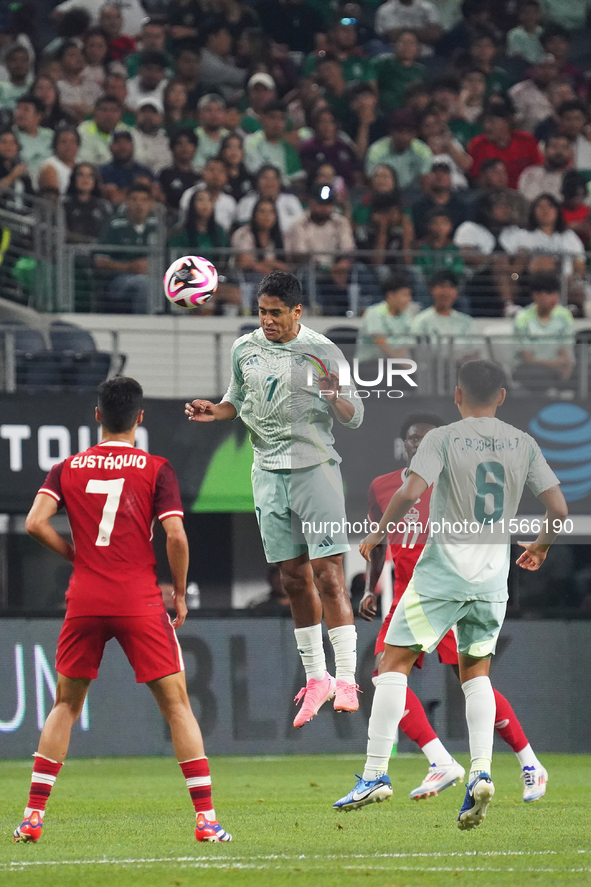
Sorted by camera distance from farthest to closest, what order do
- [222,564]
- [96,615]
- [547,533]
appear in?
[222,564], [547,533], [96,615]

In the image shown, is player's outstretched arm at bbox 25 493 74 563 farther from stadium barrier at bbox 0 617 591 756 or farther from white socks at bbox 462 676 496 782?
stadium barrier at bbox 0 617 591 756

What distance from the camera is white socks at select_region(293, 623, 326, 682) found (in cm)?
785

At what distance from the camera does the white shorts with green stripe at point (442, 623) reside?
21.8 ft

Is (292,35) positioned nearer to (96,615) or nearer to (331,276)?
(331,276)

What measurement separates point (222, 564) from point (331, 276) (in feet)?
11.3

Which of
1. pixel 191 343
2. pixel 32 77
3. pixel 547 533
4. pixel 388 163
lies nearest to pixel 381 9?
pixel 388 163

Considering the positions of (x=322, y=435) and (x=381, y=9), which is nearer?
(x=322, y=435)

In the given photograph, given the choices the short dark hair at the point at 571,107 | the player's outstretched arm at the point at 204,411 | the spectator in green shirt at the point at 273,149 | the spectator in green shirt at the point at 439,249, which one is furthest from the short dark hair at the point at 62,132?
the player's outstretched arm at the point at 204,411

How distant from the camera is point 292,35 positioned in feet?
60.1

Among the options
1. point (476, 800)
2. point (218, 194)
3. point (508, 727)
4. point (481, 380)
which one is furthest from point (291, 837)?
point (218, 194)

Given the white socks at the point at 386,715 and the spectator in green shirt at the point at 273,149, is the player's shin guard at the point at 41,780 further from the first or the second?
the spectator in green shirt at the point at 273,149

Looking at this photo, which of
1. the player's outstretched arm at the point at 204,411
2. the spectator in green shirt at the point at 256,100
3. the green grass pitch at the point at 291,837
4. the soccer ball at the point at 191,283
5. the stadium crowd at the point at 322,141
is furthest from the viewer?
the spectator in green shirt at the point at 256,100

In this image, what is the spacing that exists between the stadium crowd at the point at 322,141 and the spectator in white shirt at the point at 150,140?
26 mm

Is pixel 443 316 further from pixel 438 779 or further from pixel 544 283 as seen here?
pixel 438 779
